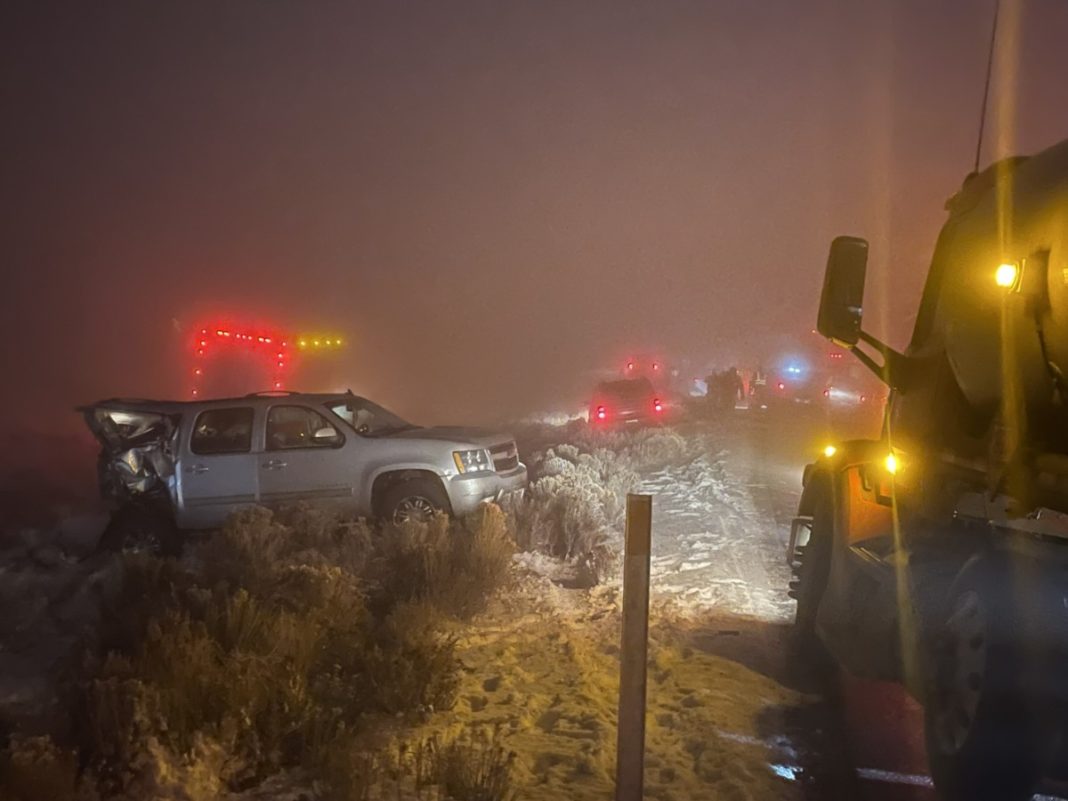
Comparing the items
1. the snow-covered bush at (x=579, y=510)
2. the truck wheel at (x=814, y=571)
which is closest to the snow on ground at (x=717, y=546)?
the snow-covered bush at (x=579, y=510)

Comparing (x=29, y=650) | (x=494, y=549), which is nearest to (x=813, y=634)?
(x=494, y=549)

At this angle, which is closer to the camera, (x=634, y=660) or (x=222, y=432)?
(x=634, y=660)

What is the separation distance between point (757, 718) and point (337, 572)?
347 cm

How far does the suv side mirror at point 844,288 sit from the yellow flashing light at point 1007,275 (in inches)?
34.0

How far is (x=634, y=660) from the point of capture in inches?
152

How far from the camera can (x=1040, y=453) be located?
381 centimetres

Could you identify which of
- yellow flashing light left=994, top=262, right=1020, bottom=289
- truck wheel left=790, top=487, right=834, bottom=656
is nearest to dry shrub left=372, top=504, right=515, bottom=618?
truck wheel left=790, top=487, right=834, bottom=656

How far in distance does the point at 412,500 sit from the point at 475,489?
75cm

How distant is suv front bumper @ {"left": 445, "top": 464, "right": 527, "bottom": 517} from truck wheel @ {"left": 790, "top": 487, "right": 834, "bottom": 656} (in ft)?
15.5

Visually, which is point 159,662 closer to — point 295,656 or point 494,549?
point 295,656

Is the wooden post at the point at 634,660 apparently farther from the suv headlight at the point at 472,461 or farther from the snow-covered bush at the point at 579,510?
the suv headlight at the point at 472,461

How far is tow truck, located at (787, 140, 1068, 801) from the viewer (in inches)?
150

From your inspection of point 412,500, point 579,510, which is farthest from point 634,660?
point 579,510

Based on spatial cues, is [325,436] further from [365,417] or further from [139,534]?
[139,534]
